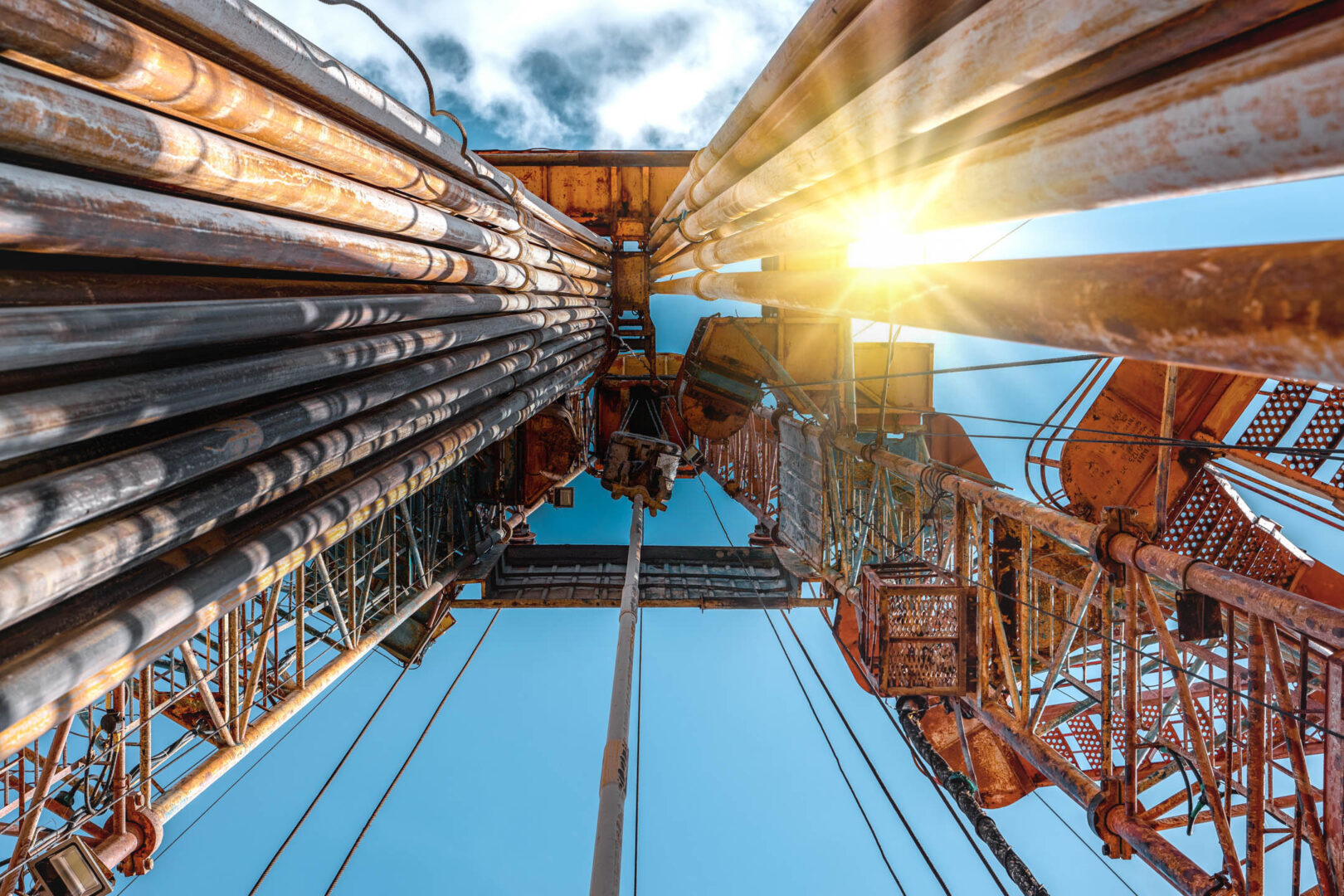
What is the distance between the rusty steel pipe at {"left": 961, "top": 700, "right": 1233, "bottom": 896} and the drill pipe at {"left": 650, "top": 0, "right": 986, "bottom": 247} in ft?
14.5

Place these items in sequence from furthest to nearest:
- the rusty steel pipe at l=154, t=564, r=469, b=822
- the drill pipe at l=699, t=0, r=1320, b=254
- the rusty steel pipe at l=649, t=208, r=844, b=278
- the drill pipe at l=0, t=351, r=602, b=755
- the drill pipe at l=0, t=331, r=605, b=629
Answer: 1. the rusty steel pipe at l=154, t=564, r=469, b=822
2. the rusty steel pipe at l=649, t=208, r=844, b=278
3. the drill pipe at l=0, t=351, r=602, b=755
4. the drill pipe at l=0, t=331, r=605, b=629
5. the drill pipe at l=699, t=0, r=1320, b=254

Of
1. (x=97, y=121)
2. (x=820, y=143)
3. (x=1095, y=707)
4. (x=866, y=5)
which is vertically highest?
(x=866, y=5)

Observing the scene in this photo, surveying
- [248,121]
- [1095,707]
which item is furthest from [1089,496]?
[248,121]

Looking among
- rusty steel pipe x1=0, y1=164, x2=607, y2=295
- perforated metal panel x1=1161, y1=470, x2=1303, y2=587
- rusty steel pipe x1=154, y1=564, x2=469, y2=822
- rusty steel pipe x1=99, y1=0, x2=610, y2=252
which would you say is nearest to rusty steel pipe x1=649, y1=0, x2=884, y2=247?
rusty steel pipe x1=99, y1=0, x2=610, y2=252

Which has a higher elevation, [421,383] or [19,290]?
[19,290]

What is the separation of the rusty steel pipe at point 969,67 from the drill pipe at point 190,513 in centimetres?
327

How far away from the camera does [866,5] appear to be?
2.89 metres

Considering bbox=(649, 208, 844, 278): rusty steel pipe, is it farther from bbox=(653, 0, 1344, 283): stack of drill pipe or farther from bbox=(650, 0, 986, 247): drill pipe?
bbox=(650, 0, 986, 247): drill pipe

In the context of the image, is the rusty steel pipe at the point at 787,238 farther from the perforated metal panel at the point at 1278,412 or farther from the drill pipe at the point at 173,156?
the perforated metal panel at the point at 1278,412

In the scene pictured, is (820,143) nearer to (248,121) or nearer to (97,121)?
(248,121)

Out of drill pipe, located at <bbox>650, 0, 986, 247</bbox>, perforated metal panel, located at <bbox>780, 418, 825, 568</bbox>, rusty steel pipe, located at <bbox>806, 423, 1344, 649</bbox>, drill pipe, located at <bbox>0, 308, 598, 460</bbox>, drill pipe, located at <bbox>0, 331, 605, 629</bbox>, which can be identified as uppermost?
drill pipe, located at <bbox>650, 0, 986, 247</bbox>

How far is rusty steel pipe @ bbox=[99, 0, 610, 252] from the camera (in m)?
2.13

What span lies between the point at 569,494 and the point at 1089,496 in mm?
12348

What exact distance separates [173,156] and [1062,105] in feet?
10.9
